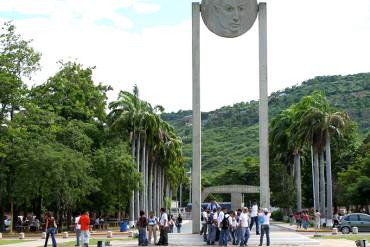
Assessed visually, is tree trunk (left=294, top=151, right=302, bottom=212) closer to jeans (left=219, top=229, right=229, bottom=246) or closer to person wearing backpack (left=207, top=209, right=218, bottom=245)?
person wearing backpack (left=207, top=209, right=218, bottom=245)

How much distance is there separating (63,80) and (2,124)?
10.1 meters

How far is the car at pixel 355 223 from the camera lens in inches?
1767

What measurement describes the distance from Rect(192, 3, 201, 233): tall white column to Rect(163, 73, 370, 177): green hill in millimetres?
80450

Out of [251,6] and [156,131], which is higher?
[251,6]

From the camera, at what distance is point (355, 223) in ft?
148

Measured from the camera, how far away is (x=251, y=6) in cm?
3462

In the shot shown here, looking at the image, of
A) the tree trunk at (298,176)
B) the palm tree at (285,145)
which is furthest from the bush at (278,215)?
the tree trunk at (298,176)

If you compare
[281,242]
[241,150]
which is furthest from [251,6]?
[241,150]

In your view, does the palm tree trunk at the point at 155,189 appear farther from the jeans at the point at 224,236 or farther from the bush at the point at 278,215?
the jeans at the point at 224,236

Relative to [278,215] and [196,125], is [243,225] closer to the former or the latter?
[196,125]

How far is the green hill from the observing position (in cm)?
12875

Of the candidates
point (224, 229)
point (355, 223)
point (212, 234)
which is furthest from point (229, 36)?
point (355, 223)

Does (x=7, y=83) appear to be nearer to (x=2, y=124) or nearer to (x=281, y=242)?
(x=2, y=124)

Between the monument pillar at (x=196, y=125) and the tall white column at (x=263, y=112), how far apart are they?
3.36 meters
